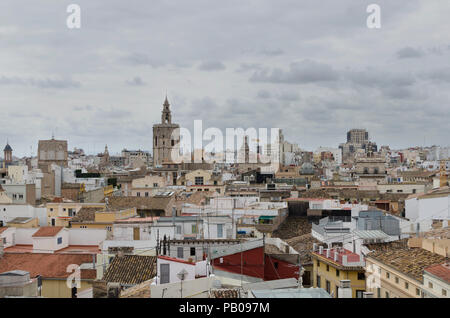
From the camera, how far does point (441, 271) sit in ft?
25.3

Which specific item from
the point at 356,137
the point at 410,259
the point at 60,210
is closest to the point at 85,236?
the point at 60,210

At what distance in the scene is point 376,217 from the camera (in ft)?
47.9

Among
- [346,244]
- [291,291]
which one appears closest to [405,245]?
[346,244]

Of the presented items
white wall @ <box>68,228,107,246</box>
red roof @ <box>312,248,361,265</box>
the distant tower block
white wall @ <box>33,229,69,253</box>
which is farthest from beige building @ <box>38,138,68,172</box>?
red roof @ <box>312,248,361,265</box>

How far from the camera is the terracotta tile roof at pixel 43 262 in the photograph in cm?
1358

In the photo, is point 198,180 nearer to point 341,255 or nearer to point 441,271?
point 341,255

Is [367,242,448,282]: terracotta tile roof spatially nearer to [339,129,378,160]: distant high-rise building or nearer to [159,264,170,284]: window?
[159,264,170,284]: window

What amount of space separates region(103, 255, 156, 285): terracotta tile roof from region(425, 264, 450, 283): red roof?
504cm

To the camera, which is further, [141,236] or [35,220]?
[35,220]

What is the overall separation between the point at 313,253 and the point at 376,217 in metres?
3.18

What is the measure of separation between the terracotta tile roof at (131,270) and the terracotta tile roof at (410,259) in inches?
168

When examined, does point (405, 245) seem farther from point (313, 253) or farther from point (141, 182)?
point (141, 182)

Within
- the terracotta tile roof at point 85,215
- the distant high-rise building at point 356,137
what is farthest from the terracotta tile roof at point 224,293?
the distant high-rise building at point 356,137

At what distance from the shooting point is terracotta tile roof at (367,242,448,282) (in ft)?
28.7
